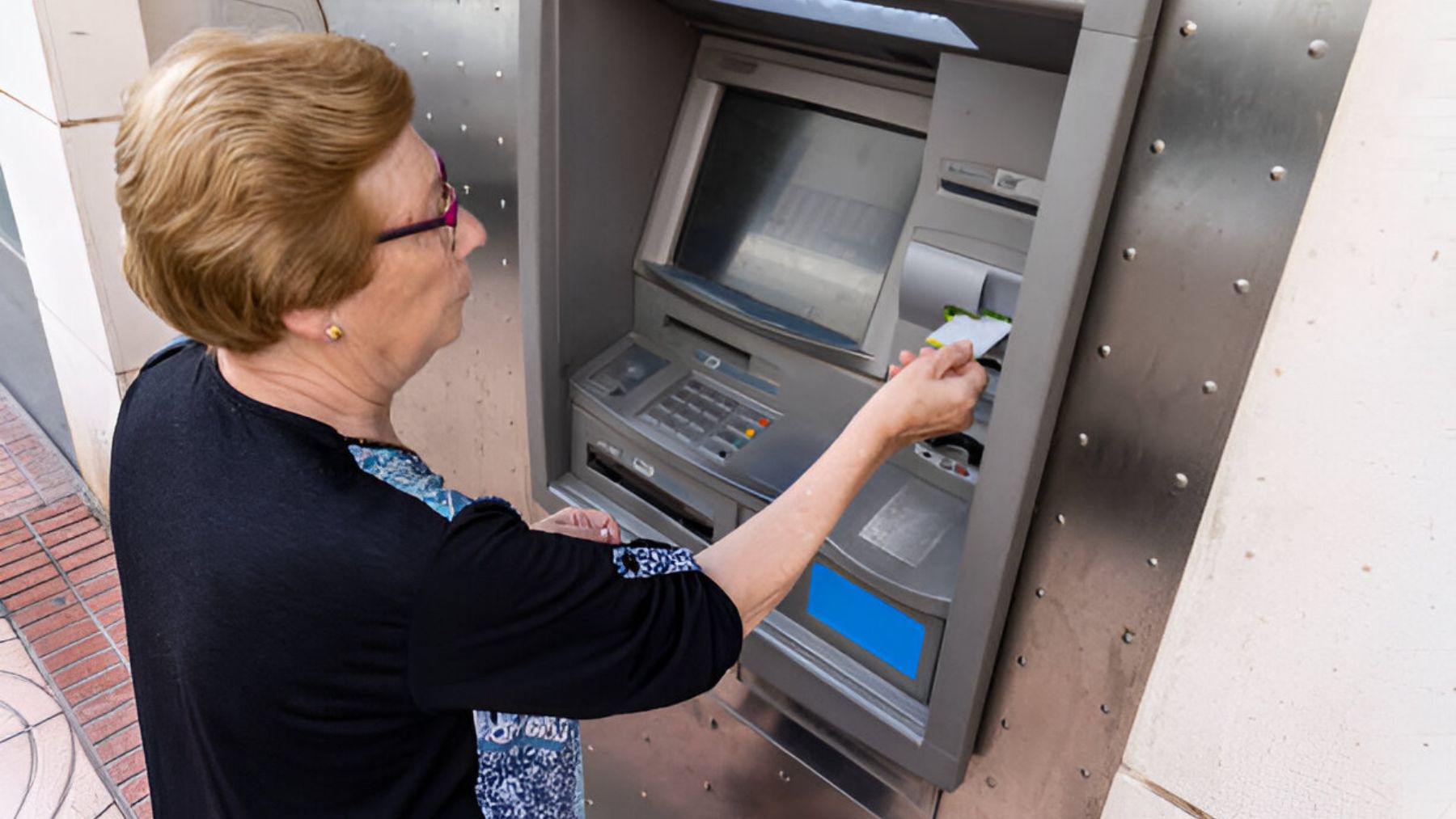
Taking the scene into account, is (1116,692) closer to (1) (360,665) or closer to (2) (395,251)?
(1) (360,665)

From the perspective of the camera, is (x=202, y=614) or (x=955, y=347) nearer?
(x=202, y=614)

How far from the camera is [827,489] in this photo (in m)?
1.34

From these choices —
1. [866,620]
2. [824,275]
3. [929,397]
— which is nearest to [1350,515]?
[929,397]

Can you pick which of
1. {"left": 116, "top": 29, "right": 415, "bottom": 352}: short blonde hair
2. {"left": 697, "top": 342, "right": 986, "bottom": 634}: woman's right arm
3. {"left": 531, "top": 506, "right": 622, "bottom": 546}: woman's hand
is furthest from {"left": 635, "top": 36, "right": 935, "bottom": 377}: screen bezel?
{"left": 116, "top": 29, "right": 415, "bottom": 352}: short blonde hair

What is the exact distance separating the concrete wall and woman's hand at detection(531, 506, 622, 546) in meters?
2.12

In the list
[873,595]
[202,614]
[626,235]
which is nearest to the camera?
[202,614]

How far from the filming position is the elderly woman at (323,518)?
105cm

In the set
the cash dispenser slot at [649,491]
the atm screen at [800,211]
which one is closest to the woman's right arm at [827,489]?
the atm screen at [800,211]

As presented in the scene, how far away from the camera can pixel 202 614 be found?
44.3 inches

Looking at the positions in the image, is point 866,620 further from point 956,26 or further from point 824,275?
point 956,26

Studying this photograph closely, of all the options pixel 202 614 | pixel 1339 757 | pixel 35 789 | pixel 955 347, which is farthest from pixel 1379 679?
pixel 35 789

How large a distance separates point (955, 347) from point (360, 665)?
79 cm

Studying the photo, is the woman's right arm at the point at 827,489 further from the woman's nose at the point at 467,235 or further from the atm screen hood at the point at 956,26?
the woman's nose at the point at 467,235

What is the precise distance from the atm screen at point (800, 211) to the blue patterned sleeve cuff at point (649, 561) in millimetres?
526
